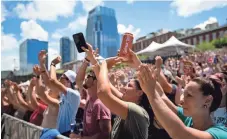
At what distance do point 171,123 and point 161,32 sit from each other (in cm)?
10417

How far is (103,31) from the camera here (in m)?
10.1

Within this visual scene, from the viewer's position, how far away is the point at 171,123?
166 cm

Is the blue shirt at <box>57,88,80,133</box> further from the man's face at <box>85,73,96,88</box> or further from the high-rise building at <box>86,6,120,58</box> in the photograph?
the high-rise building at <box>86,6,120,58</box>

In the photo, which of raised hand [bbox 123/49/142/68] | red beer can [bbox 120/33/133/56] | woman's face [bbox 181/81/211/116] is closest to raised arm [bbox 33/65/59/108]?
raised hand [bbox 123/49/142/68]

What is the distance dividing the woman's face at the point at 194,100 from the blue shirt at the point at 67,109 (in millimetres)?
1884

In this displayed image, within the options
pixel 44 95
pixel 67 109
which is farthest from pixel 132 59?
pixel 44 95

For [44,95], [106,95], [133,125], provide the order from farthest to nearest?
[44,95], [133,125], [106,95]

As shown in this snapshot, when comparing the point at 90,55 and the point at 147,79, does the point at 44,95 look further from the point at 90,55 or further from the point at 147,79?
the point at 147,79

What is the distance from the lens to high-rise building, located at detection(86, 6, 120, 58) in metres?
7.15

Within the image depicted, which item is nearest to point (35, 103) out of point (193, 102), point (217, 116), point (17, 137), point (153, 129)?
point (17, 137)

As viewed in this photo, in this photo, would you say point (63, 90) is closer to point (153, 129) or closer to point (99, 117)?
point (99, 117)

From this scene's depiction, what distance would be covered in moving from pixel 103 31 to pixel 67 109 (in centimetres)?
670

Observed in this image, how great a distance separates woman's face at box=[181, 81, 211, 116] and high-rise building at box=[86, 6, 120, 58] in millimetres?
3919

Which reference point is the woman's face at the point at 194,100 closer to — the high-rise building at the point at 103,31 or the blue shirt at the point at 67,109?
the blue shirt at the point at 67,109
